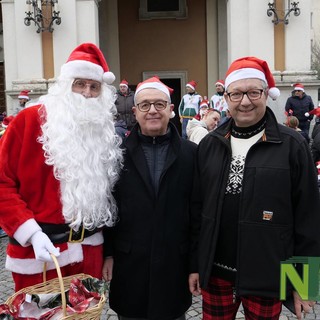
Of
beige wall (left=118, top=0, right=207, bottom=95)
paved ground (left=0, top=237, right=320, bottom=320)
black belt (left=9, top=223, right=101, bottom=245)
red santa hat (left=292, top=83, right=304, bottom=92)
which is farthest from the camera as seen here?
beige wall (left=118, top=0, right=207, bottom=95)

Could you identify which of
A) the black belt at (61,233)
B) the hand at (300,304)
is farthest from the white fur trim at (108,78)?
the hand at (300,304)

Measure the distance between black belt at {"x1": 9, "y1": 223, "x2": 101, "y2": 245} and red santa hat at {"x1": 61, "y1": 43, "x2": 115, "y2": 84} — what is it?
0.92m

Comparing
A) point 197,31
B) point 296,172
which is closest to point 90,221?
point 296,172

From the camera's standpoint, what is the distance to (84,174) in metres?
2.59

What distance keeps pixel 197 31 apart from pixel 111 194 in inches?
523

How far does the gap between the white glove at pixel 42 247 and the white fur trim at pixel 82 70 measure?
0.98m

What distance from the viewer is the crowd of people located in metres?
2.24

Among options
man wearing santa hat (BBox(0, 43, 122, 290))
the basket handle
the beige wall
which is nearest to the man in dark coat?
man wearing santa hat (BBox(0, 43, 122, 290))

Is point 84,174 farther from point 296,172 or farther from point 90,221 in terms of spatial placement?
point 296,172

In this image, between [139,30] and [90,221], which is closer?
[90,221]

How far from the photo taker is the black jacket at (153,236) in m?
2.50

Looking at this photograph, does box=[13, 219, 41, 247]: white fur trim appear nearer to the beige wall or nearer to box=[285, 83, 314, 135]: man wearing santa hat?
box=[285, 83, 314, 135]: man wearing santa hat

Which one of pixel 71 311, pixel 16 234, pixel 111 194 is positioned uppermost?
pixel 111 194

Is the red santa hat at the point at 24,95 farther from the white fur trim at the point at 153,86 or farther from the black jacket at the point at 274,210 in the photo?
the black jacket at the point at 274,210
